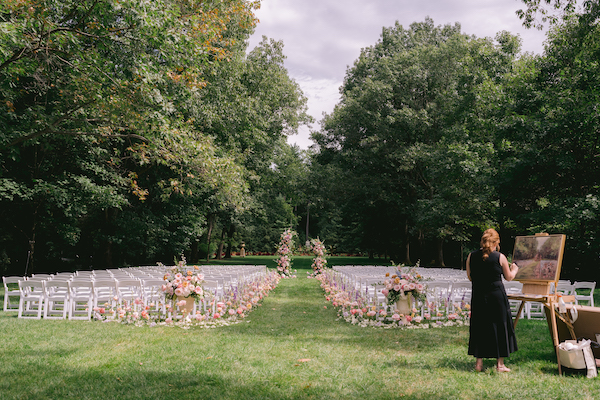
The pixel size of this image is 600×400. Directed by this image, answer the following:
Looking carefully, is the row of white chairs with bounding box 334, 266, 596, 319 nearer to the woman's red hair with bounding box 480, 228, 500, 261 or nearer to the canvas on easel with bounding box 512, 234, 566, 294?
the canvas on easel with bounding box 512, 234, 566, 294

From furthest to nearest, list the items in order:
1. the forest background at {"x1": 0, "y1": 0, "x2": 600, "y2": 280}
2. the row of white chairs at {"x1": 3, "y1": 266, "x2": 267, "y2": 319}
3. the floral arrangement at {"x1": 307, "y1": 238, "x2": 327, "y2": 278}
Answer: the floral arrangement at {"x1": 307, "y1": 238, "x2": 327, "y2": 278} < the forest background at {"x1": 0, "y1": 0, "x2": 600, "y2": 280} < the row of white chairs at {"x1": 3, "y1": 266, "x2": 267, "y2": 319}

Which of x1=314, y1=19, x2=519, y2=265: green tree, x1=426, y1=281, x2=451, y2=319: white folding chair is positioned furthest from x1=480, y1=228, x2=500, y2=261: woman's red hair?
x1=314, y1=19, x2=519, y2=265: green tree

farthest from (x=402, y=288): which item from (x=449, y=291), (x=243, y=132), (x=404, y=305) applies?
(x=243, y=132)

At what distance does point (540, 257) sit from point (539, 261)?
5 centimetres

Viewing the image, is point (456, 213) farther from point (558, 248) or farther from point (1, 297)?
point (1, 297)

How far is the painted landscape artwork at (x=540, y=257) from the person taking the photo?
17.1 feet

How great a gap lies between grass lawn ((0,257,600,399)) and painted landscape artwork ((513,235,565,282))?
3.77 ft

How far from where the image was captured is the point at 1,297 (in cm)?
1279

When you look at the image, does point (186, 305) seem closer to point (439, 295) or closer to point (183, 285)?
point (183, 285)

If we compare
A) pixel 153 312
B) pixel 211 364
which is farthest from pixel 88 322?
pixel 211 364

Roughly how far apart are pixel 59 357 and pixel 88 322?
2.84 metres

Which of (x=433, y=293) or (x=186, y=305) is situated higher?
(x=433, y=293)

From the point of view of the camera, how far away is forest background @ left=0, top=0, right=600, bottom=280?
31.5 ft

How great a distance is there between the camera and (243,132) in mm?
23141
